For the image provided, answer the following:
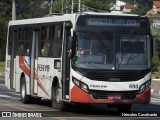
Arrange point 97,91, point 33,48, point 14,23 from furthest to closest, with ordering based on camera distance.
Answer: point 14,23 < point 33,48 < point 97,91

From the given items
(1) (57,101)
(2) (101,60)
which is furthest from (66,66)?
(1) (57,101)

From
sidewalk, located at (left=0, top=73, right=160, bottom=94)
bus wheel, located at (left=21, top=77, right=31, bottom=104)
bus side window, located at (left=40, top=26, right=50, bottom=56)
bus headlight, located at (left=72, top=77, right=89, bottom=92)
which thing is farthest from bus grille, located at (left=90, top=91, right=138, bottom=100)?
sidewalk, located at (left=0, top=73, right=160, bottom=94)

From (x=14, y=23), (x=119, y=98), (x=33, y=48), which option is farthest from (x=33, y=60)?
(x=119, y=98)

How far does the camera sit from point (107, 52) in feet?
59.2

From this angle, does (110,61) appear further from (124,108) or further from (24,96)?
(24,96)

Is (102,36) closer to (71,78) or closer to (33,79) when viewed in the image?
(71,78)

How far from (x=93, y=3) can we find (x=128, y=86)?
330 ft

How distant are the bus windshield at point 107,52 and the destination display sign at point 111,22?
0.31m

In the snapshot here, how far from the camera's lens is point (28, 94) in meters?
22.4

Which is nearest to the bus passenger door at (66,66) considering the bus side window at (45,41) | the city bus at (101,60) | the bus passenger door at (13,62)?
the city bus at (101,60)

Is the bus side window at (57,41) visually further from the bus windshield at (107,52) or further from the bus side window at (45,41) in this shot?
the bus windshield at (107,52)

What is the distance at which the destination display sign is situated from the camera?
722 inches

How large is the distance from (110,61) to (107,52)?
0.89 ft

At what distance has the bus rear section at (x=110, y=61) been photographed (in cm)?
1783
